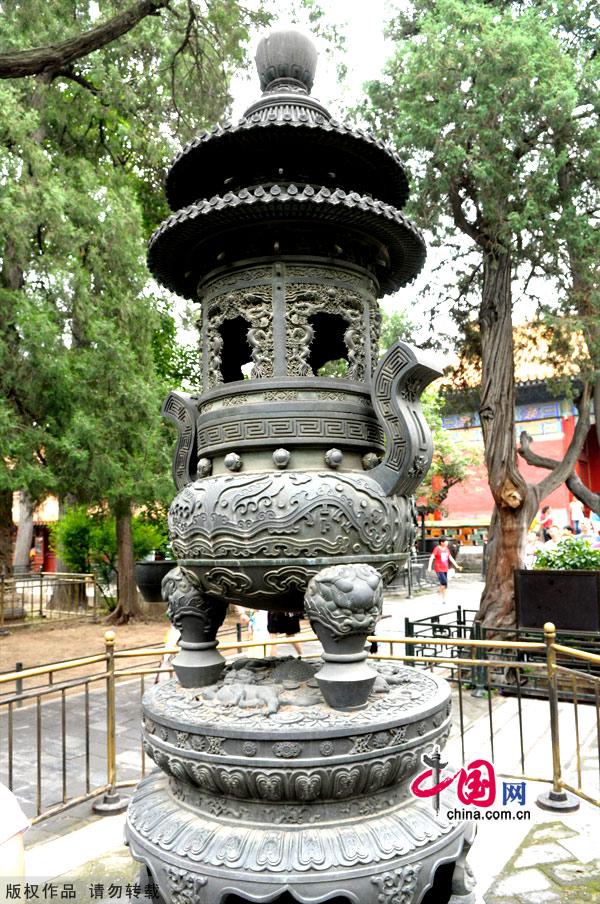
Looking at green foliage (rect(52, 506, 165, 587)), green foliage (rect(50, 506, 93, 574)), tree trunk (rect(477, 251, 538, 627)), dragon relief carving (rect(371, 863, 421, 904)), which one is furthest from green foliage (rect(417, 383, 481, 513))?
dragon relief carving (rect(371, 863, 421, 904))

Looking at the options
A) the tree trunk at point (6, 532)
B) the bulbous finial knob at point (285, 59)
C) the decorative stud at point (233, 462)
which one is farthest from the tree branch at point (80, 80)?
the decorative stud at point (233, 462)

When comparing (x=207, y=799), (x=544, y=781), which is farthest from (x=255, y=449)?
(x=544, y=781)

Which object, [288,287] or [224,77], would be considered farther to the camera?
[224,77]

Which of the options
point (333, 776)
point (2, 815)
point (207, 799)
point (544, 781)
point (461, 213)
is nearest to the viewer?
point (2, 815)

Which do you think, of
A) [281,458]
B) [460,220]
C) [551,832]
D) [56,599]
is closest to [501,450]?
[460,220]

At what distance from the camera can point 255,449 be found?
3.33 metres

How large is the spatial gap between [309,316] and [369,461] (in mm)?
876

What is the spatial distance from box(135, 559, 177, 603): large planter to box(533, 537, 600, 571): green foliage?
23.0 feet

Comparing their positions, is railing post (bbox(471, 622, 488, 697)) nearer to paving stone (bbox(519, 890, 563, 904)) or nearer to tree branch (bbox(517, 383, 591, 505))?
tree branch (bbox(517, 383, 591, 505))

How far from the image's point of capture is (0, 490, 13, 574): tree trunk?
1432cm

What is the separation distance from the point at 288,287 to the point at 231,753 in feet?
7.80

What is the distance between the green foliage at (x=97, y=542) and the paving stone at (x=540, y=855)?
14111 mm

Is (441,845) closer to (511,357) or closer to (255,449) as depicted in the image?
(255,449)

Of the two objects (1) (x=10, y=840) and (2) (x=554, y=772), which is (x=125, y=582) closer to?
(2) (x=554, y=772)
